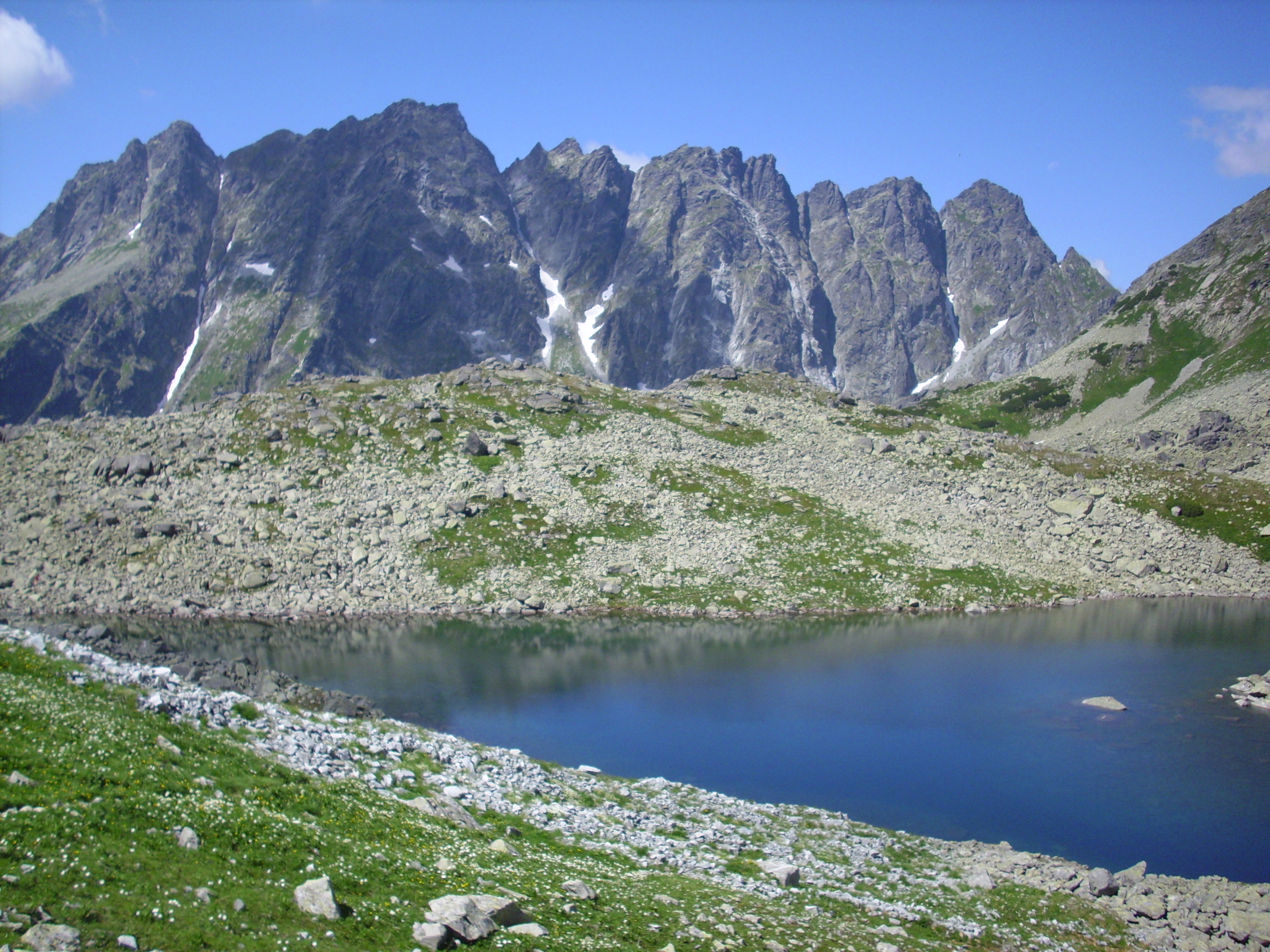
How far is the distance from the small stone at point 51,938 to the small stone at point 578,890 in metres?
12.0

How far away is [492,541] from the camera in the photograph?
8369 cm

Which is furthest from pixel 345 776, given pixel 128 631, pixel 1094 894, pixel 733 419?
pixel 733 419

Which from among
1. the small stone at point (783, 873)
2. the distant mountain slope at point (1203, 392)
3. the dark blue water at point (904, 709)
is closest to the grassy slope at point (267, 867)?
the small stone at point (783, 873)

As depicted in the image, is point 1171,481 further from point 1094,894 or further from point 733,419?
point 1094,894

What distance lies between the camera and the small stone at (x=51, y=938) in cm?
1194

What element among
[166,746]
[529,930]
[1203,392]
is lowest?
[529,930]

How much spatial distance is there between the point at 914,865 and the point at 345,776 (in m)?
21.6

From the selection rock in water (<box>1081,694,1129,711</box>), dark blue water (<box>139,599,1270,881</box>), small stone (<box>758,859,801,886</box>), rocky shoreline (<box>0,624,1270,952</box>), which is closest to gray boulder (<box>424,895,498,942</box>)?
rocky shoreline (<box>0,624,1270,952</box>)

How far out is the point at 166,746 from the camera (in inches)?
852

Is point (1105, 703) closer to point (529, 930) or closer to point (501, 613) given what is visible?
point (529, 930)

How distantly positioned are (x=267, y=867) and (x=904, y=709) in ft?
146

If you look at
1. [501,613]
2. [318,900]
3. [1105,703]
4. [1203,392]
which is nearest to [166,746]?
[318,900]

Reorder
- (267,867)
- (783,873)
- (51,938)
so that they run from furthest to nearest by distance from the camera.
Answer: (783,873), (267,867), (51,938)

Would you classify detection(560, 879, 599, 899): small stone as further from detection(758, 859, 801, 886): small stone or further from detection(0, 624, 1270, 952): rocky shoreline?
detection(758, 859, 801, 886): small stone
